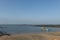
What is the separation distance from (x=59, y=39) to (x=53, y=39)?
0.70 meters

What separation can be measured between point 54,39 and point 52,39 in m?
0.24

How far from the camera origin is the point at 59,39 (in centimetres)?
1262

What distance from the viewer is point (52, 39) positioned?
41.9 ft

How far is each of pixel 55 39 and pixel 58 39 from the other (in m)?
0.37

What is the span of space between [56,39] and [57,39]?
12cm

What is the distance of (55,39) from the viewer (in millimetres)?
12656

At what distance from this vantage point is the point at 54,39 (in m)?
12.7

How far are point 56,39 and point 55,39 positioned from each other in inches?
5.9

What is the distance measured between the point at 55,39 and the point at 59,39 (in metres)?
0.47

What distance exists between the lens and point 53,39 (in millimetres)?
12750

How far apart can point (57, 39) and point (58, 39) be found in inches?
4.8

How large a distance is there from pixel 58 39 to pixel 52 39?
71 cm

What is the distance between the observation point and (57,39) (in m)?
12.7
